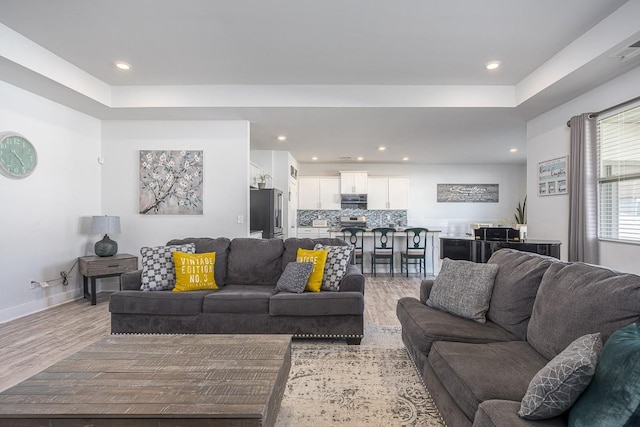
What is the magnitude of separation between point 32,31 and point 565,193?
586 centimetres

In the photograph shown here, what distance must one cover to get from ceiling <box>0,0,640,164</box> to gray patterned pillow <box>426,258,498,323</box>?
2.10m

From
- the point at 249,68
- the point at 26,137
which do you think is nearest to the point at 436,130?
the point at 249,68

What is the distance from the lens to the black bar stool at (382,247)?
6.31 m

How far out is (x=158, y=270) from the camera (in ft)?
11.0

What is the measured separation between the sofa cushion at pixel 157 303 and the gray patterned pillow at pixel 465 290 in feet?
6.80

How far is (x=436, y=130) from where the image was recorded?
5648mm

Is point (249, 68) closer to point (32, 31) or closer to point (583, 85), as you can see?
point (32, 31)

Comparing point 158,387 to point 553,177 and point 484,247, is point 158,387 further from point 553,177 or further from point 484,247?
point 553,177

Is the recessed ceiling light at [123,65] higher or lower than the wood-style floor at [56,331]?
higher

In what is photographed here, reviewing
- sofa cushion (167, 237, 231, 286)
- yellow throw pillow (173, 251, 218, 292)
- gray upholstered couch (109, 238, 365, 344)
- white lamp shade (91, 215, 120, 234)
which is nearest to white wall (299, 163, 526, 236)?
white lamp shade (91, 215, 120, 234)

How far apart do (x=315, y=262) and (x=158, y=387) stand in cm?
201

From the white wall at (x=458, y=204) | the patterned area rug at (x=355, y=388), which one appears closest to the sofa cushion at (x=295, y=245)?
the patterned area rug at (x=355, y=388)

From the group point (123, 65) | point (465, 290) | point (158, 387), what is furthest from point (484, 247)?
point (123, 65)

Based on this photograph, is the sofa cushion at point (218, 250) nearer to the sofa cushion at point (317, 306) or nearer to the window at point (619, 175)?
the sofa cushion at point (317, 306)
